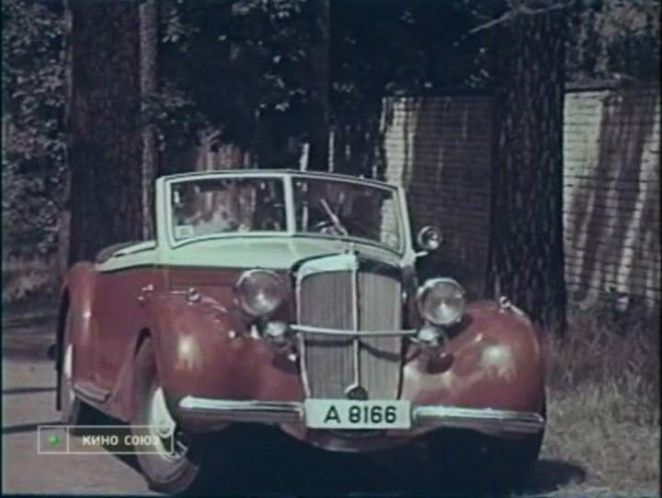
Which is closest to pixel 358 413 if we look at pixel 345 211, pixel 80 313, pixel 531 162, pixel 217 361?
pixel 217 361

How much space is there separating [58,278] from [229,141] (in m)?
0.98

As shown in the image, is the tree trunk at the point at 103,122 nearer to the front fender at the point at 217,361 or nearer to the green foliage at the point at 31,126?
the green foliage at the point at 31,126

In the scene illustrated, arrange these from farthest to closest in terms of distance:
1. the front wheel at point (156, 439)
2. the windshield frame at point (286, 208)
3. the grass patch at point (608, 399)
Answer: the grass patch at point (608, 399) → the windshield frame at point (286, 208) → the front wheel at point (156, 439)

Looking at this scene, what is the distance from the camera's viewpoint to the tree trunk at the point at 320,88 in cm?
802

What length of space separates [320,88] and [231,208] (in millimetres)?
821

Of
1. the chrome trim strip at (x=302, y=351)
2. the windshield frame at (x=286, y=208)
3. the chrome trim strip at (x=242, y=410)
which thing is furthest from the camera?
the windshield frame at (x=286, y=208)

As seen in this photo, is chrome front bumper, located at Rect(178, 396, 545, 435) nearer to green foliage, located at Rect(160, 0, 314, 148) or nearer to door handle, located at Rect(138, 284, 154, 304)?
door handle, located at Rect(138, 284, 154, 304)

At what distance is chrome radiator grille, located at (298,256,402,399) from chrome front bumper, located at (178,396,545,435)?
14 centimetres

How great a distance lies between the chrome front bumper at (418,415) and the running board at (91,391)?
0.61 meters

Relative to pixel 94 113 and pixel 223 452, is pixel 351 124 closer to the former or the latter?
pixel 94 113

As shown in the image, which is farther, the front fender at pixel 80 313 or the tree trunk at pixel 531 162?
the tree trunk at pixel 531 162

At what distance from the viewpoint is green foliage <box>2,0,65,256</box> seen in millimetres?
7883

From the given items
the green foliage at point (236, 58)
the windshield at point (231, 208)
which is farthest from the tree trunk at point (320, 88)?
the windshield at point (231, 208)

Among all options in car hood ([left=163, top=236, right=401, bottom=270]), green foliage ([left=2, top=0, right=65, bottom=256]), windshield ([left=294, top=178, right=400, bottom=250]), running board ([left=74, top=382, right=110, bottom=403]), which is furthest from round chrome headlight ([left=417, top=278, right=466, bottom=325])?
green foliage ([left=2, top=0, right=65, bottom=256])
